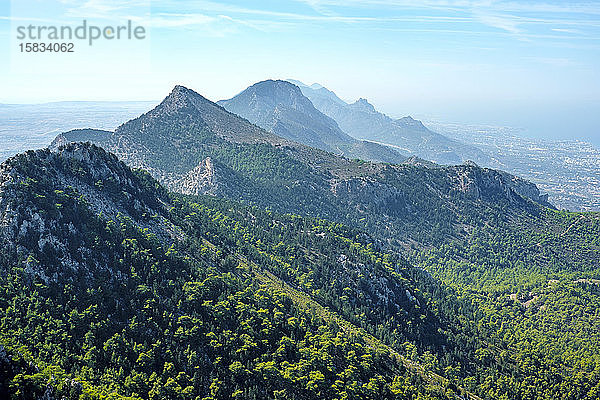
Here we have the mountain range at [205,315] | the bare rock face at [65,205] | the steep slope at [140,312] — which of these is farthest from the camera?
the bare rock face at [65,205]

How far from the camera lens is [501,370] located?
13438 cm

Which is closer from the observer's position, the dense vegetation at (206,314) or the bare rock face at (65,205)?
the dense vegetation at (206,314)

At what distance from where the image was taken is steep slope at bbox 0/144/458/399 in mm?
77562

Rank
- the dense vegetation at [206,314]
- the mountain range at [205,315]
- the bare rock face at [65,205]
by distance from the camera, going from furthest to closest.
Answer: the bare rock face at [65,205], the dense vegetation at [206,314], the mountain range at [205,315]

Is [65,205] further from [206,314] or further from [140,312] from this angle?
[206,314]

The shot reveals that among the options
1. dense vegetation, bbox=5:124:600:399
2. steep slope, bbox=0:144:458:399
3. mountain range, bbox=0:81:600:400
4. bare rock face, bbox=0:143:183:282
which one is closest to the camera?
steep slope, bbox=0:144:458:399

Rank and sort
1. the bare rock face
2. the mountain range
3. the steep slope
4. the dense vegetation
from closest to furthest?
the steep slope, the mountain range, the dense vegetation, the bare rock face

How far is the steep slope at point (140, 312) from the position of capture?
254 feet

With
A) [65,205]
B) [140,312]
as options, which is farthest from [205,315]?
[65,205]

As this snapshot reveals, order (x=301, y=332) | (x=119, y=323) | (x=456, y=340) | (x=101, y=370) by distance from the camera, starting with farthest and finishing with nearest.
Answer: (x=456, y=340)
(x=301, y=332)
(x=119, y=323)
(x=101, y=370)

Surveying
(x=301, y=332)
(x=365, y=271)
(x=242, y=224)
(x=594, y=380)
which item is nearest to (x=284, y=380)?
(x=301, y=332)

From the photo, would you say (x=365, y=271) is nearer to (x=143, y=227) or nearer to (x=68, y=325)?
(x=143, y=227)

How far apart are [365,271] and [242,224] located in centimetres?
5410

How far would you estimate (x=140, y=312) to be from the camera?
92625 mm
